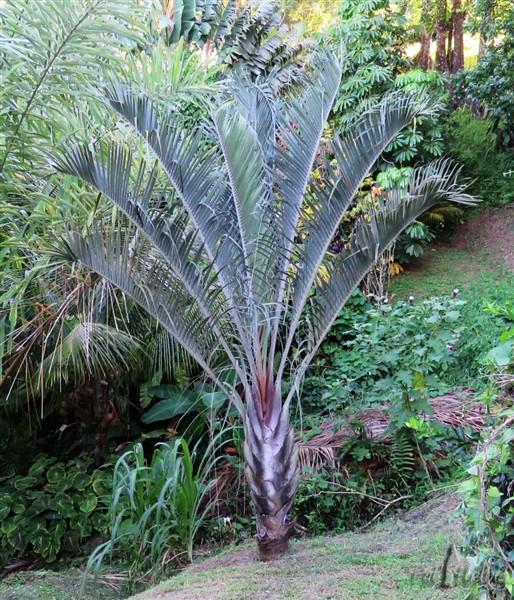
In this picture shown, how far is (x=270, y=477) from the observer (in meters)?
3.93

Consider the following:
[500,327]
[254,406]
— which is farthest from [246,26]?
[254,406]

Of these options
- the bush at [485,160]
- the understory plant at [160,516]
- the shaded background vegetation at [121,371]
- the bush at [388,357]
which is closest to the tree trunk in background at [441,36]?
the bush at [485,160]

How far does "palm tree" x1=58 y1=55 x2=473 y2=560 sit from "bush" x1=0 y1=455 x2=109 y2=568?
7.29 ft

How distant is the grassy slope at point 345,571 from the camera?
322 cm

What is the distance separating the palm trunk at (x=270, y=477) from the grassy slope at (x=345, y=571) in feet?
0.46

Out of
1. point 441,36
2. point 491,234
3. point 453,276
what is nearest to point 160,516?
point 453,276

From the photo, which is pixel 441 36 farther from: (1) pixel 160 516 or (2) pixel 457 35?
(1) pixel 160 516

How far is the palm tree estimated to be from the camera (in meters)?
3.81

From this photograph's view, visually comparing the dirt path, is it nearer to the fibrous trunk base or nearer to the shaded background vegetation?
the shaded background vegetation

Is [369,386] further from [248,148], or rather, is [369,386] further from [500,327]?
[248,148]

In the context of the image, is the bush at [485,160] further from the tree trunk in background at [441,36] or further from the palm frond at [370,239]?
the palm frond at [370,239]

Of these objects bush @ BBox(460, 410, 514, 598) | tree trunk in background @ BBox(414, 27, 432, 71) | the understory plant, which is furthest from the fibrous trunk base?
tree trunk in background @ BBox(414, 27, 432, 71)

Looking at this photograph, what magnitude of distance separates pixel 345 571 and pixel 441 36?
14.1 meters

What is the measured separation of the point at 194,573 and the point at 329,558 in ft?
2.87
